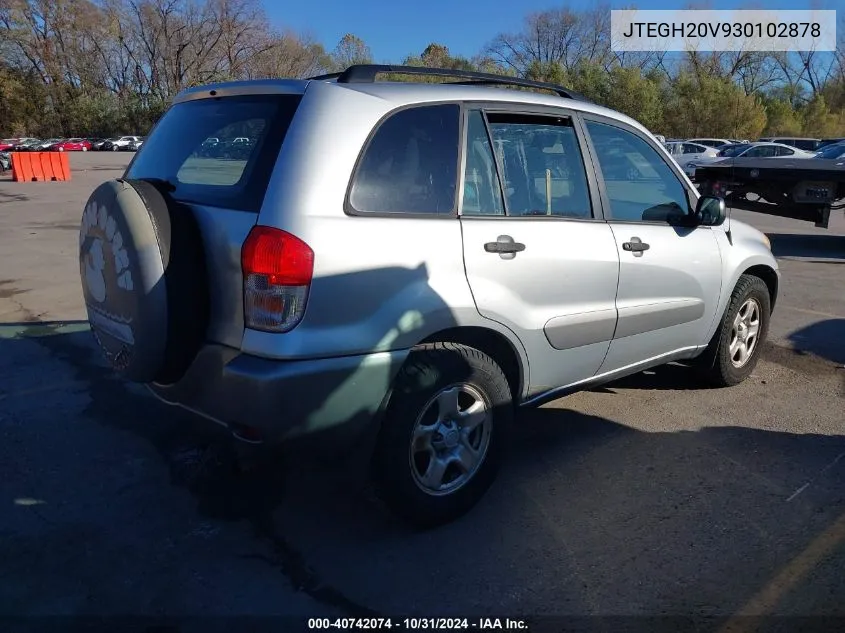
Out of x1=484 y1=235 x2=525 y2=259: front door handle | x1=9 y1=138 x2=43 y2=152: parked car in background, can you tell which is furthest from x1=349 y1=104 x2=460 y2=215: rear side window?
x1=9 y1=138 x2=43 y2=152: parked car in background

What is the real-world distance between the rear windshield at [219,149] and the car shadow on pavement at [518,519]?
0.98 meters

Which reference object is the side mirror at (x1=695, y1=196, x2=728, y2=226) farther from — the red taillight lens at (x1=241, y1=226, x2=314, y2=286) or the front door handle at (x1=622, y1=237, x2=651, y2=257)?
the red taillight lens at (x1=241, y1=226, x2=314, y2=286)

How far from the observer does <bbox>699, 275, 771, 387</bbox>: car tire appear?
181 inches

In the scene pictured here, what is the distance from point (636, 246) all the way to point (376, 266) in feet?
5.69

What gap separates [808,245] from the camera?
12258 mm

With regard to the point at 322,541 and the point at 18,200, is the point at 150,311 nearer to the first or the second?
the point at 322,541

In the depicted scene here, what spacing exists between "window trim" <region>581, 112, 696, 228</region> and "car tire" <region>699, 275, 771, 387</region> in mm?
817

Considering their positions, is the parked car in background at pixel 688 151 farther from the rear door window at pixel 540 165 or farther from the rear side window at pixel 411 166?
the rear side window at pixel 411 166

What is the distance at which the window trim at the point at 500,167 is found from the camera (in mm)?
3100

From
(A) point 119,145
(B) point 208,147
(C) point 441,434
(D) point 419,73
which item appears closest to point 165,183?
(B) point 208,147

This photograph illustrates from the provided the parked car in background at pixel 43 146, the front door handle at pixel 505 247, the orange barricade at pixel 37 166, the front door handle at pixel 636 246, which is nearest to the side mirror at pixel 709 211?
the front door handle at pixel 636 246

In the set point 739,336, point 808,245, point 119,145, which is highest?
point 119,145

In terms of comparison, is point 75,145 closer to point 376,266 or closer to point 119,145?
point 119,145

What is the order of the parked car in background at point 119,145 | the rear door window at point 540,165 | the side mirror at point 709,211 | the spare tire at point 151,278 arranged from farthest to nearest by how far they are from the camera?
the parked car in background at point 119,145
the side mirror at point 709,211
the rear door window at point 540,165
the spare tire at point 151,278
